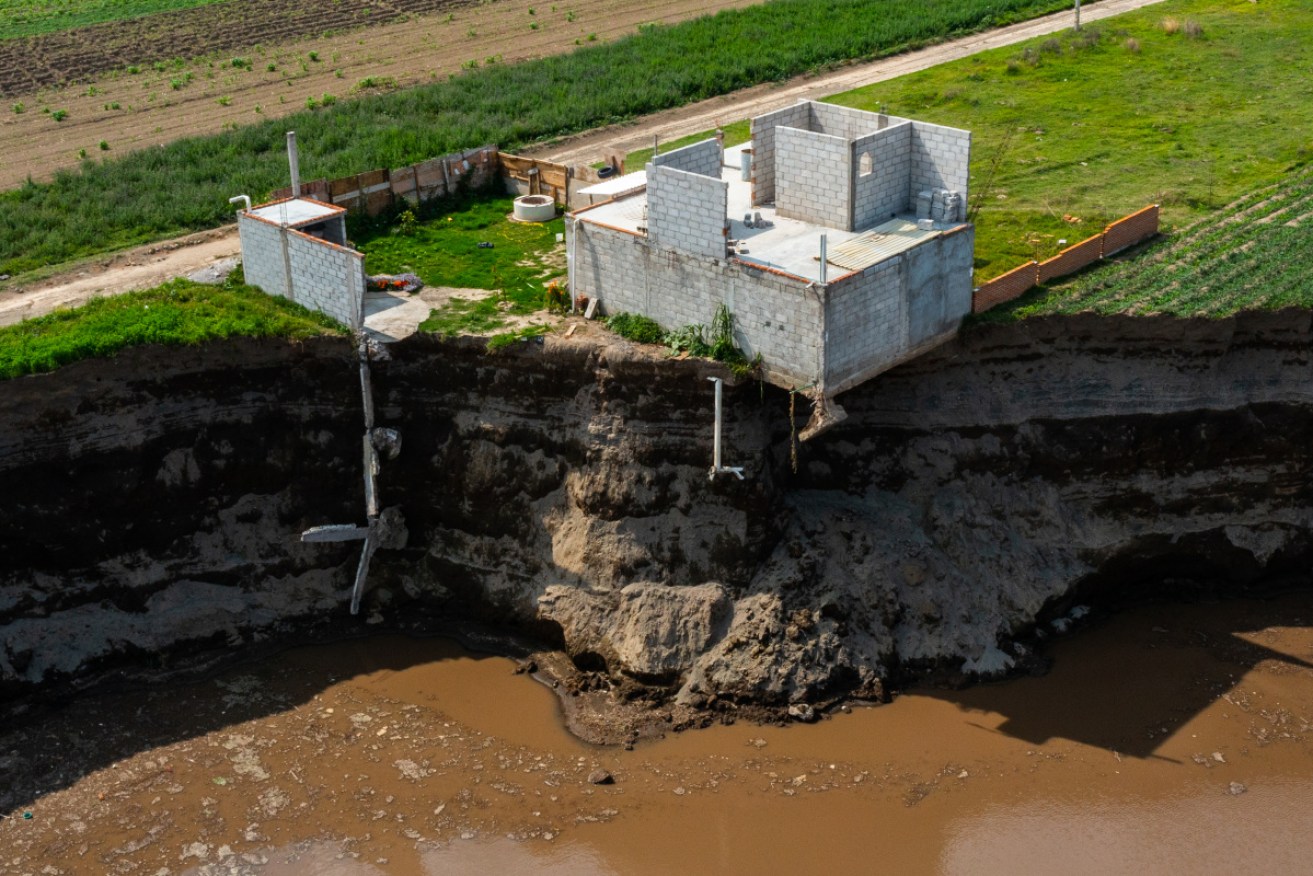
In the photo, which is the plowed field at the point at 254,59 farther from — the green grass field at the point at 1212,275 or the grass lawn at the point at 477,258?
Result: the green grass field at the point at 1212,275

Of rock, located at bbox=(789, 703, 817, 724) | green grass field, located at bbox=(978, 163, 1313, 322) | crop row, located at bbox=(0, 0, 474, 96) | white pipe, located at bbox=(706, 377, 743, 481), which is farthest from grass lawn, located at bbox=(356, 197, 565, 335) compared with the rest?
crop row, located at bbox=(0, 0, 474, 96)

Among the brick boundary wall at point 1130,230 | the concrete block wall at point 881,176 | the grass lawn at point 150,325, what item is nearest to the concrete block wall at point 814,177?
the concrete block wall at point 881,176

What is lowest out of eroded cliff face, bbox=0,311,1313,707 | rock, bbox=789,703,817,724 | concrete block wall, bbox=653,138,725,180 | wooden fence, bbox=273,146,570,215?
rock, bbox=789,703,817,724

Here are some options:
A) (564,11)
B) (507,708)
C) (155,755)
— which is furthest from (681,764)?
(564,11)

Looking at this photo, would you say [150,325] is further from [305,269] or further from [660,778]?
[660,778]

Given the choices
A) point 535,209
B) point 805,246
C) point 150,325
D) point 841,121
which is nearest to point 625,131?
point 535,209

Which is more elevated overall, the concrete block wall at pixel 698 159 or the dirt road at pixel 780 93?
the concrete block wall at pixel 698 159

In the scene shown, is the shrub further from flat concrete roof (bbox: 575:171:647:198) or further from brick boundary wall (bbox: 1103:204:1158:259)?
brick boundary wall (bbox: 1103:204:1158:259)
